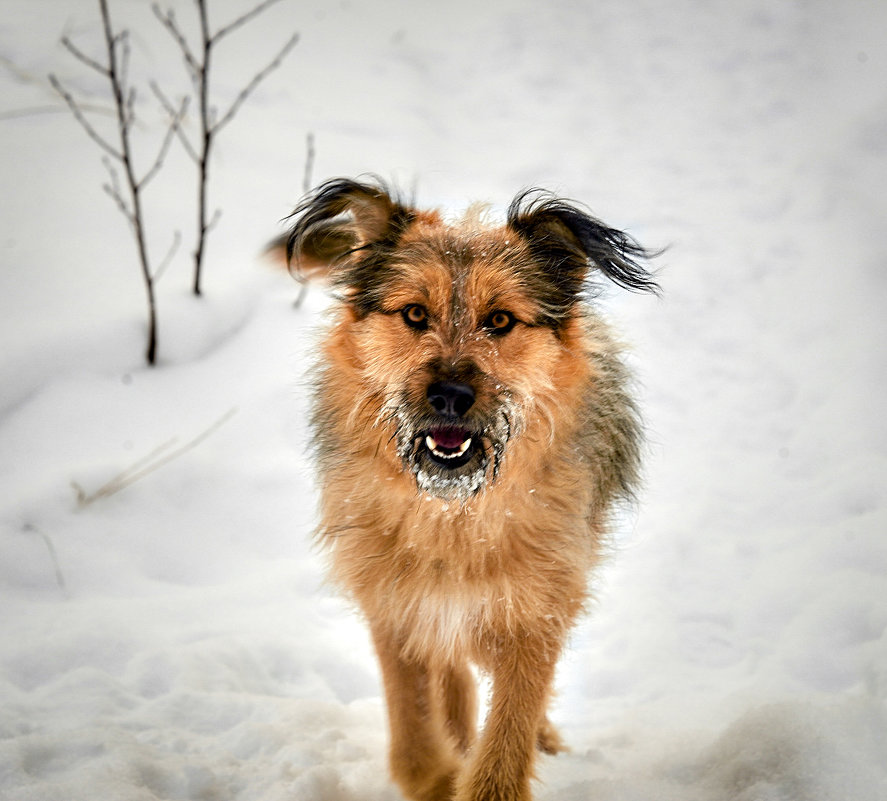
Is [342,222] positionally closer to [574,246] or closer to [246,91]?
[574,246]

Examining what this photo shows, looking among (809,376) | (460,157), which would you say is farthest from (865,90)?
(460,157)

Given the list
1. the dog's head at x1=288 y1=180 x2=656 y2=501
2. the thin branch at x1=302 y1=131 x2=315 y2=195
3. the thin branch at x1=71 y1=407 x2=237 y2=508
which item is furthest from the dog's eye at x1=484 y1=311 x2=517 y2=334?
the thin branch at x1=302 y1=131 x2=315 y2=195

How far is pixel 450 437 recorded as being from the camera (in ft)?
7.29

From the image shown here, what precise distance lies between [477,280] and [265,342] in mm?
2617

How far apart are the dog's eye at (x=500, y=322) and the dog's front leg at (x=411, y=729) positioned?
3.67 ft

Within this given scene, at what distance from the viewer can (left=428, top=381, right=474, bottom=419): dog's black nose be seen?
2129 millimetres

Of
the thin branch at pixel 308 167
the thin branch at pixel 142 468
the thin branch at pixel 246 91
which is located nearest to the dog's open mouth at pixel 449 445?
the thin branch at pixel 142 468

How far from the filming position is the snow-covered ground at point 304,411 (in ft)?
9.20

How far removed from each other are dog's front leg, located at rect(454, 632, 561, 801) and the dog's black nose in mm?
819

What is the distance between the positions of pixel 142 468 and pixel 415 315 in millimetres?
2177

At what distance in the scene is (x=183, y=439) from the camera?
4070mm

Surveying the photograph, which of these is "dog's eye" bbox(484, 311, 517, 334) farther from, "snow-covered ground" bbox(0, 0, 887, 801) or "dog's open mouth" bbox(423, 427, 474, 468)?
"snow-covered ground" bbox(0, 0, 887, 801)

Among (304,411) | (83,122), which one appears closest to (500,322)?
(304,411)

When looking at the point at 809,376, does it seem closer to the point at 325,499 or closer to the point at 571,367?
the point at 571,367
